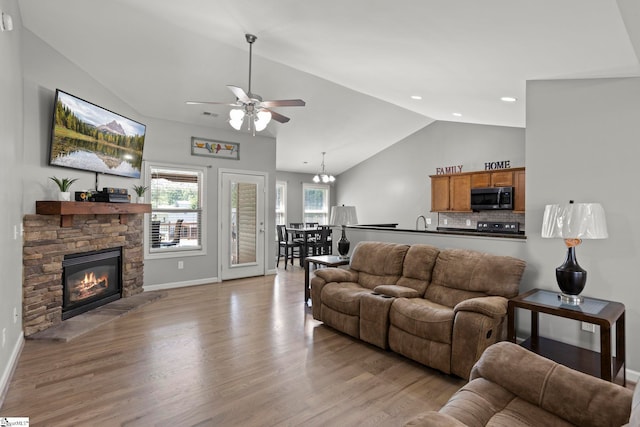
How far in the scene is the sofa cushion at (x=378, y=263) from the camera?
386 centimetres

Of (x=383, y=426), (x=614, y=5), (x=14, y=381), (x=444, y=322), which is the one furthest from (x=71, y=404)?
(x=614, y=5)

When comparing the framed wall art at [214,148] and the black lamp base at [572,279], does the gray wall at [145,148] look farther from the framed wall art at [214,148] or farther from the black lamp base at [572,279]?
the black lamp base at [572,279]

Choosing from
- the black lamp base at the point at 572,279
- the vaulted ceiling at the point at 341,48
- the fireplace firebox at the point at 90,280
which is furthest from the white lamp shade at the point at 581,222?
the fireplace firebox at the point at 90,280

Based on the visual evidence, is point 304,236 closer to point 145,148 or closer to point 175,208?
point 175,208

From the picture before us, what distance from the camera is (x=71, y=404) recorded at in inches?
92.0

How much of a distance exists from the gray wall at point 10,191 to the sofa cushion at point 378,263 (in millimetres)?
3255

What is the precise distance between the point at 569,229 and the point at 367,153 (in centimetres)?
662

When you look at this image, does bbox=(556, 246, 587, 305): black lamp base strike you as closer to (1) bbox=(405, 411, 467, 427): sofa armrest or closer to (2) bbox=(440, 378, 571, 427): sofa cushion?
(2) bbox=(440, 378, 571, 427): sofa cushion

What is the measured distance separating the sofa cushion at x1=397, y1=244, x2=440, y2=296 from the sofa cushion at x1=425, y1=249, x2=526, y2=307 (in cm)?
6

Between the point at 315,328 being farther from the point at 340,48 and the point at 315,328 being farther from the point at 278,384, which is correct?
the point at 340,48

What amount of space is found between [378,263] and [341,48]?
231 cm

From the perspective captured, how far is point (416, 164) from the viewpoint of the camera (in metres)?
7.96

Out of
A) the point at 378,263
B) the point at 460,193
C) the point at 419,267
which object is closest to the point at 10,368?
the point at 378,263

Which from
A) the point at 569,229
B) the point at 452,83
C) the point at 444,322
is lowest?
Result: the point at 444,322
